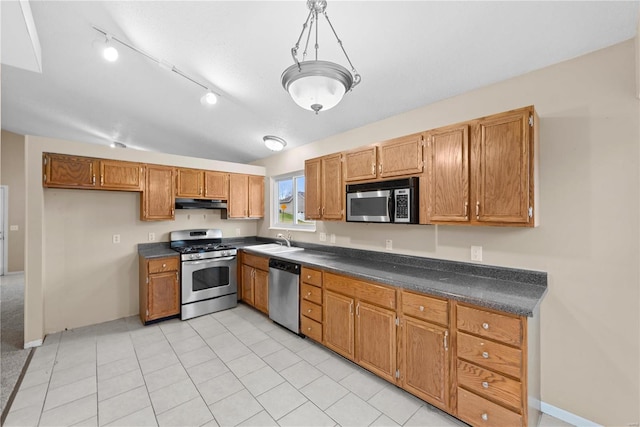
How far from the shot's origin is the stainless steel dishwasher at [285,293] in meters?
3.22

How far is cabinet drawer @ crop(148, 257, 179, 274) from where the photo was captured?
11.8 ft

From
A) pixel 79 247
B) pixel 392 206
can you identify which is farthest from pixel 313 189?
pixel 79 247

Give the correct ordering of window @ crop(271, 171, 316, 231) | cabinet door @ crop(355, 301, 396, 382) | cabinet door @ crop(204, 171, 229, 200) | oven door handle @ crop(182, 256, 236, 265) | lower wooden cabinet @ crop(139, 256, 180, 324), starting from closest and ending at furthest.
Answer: cabinet door @ crop(355, 301, 396, 382), lower wooden cabinet @ crop(139, 256, 180, 324), oven door handle @ crop(182, 256, 236, 265), cabinet door @ crop(204, 171, 229, 200), window @ crop(271, 171, 316, 231)

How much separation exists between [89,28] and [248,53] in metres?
1.44

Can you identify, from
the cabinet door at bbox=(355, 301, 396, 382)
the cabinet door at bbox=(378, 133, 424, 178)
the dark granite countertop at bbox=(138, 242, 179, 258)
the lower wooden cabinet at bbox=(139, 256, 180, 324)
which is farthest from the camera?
the dark granite countertop at bbox=(138, 242, 179, 258)

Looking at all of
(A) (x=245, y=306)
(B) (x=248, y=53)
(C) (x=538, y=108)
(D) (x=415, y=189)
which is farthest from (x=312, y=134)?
(A) (x=245, y=306)

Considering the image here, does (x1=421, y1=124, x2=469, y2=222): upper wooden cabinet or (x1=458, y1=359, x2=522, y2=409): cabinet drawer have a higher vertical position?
(x1=421, y1=124, x2=469, y2=222): upper wooden cabinet

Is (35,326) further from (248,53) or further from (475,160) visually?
(475,160)

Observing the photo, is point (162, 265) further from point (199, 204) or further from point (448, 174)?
point (448, 174)

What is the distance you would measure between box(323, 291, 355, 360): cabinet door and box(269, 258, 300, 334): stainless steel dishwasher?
19.1 inches

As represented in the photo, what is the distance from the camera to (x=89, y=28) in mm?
2434

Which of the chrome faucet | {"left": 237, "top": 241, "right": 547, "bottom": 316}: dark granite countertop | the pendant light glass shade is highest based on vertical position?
the pendant light glass shade

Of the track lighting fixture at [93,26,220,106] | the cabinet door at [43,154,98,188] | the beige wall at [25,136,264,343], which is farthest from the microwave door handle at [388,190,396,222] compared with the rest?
the cabinet door at [43,154,98,188]

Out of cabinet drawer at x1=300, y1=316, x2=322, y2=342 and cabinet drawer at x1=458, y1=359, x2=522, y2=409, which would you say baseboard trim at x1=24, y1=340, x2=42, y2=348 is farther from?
cabinet drawer at x1=458, y1=359, x2=522, y2=409
